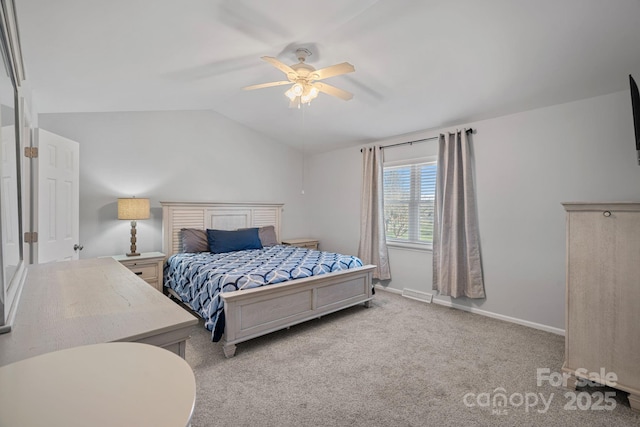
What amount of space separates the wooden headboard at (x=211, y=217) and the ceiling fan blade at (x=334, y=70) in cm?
279

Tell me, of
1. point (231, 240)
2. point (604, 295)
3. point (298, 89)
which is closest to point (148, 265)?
point (231, 240)

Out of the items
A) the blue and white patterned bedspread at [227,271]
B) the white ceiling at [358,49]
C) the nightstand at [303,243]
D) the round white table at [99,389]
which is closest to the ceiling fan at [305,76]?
the white ceiling at [358,49]

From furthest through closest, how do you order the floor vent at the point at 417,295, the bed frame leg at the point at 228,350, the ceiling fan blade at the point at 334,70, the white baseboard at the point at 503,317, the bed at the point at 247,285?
1. the floor vent at the point at 417,295
2. the white baseboard at the point at 503,317
3. the bed at the point at 247,285
4. the bed frame leg at the point at 228,350
5. the ceiling fan blade at the point at 334,70

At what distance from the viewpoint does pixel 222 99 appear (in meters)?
4.00

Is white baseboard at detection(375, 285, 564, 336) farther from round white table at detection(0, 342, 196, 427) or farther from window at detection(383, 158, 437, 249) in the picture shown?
round white table at detection(0, 342, 196, 427)

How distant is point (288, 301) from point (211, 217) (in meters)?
2.25

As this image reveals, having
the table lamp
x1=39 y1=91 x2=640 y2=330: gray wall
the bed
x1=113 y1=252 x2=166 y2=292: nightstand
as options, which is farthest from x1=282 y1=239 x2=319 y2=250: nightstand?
the table lamp

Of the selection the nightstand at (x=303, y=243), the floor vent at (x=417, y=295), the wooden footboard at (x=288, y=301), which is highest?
the nightstand at (x=303, y=243)

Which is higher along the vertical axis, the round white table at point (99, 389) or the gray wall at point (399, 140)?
the gray wall at point (399, 140)

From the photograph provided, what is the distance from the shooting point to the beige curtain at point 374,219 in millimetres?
4367

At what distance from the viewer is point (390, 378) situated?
219 cm

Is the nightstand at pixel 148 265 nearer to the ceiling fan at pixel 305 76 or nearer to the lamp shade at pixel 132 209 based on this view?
the lamp shade at pixel 132 209

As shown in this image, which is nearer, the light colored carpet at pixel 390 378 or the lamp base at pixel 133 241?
the light colored carpet at pixel 390 378

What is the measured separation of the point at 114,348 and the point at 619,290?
2.71 metres
